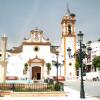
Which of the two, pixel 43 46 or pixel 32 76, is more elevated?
pixel 43 46

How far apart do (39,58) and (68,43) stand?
6.93 meters

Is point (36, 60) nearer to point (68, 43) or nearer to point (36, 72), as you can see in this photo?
point (36, 72)

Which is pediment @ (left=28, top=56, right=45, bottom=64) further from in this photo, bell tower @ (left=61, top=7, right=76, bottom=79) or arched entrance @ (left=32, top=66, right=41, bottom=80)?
bell tower @ (left=61, top=7, right=76, bottom=79)

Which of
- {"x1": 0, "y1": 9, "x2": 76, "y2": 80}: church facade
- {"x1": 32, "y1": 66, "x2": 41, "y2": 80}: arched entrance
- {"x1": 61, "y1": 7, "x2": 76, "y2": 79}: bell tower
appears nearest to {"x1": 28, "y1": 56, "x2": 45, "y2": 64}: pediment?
{"x1": 0, "y1": 9, "x2": 76, "y2": 80}: church facade

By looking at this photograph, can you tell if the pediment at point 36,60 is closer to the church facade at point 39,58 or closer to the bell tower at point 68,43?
the church facade at point 39,58

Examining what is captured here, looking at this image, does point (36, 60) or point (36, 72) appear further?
point (36, 72)

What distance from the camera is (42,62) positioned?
63.6 m

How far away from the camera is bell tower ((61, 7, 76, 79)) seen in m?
63.9

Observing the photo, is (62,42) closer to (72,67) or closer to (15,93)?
(72,67)

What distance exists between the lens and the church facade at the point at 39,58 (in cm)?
6347

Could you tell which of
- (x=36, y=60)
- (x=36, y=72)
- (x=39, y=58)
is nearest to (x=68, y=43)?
(x=39, y=58)

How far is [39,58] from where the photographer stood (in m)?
63.8

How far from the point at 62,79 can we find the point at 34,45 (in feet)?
31.1

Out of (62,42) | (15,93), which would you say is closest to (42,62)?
(62,42)
